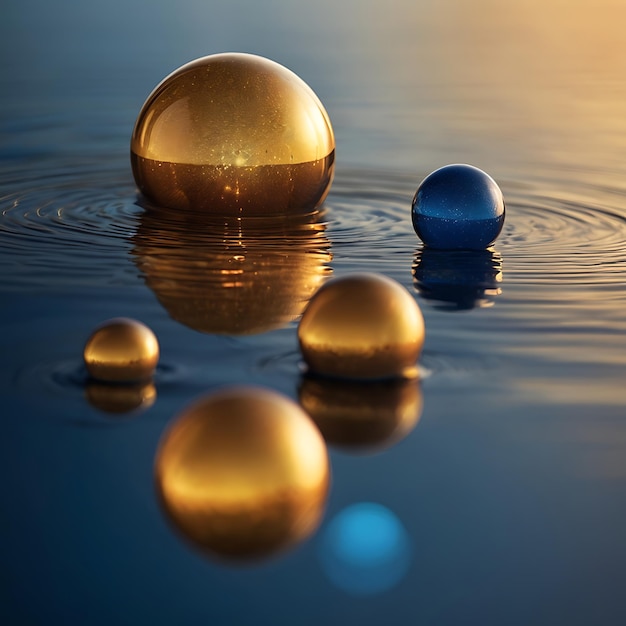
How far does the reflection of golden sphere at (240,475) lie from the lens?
11.1 feet

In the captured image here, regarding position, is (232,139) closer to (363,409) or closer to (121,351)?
(121,351)

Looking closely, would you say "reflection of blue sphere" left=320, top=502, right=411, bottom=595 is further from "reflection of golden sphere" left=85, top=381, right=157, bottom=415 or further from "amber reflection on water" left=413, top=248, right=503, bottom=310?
"amber reflection on water" left=413, top=248, right=503, bottom=310

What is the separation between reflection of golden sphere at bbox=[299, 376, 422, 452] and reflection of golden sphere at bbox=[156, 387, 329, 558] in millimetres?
727

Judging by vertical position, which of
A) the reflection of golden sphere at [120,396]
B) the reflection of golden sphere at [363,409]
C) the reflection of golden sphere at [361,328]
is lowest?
the reflection of golden sphere at [120,396]

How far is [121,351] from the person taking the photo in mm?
4602

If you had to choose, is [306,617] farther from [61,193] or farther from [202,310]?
[61,193]

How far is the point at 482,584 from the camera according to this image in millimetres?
3305

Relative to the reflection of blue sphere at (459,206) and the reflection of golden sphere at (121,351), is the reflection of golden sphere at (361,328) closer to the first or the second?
the reflection of golden sphere at (121,351)

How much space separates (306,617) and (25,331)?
2.75 metres

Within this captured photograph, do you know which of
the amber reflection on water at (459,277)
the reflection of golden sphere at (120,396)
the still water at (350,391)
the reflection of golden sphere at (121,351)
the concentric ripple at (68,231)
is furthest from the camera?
the concentric ripple at (68,231)

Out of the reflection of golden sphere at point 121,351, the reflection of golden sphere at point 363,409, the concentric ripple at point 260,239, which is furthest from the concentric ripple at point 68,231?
the reflection of golden sphere at point 363,409

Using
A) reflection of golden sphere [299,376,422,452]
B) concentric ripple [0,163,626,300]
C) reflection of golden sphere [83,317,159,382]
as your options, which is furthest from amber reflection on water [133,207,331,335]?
reflection of golden sphere [299,376,422,452]

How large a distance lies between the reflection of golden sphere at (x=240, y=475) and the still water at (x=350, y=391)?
0.26ft

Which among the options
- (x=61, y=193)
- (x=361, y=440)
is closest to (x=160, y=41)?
(x=61, y=193)
